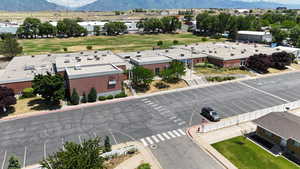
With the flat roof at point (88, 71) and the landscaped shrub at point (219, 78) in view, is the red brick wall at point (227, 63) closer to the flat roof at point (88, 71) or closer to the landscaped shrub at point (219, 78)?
the landscaped shrub at point (219, 78)

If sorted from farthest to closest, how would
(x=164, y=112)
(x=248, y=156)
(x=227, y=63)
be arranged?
(x=227, y=63) → (x=164, y=112) → (x=248, y=156)

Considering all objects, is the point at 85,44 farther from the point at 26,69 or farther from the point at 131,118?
the point at 131,118

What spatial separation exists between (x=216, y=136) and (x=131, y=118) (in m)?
14.7

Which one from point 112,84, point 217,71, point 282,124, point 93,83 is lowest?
point 282,124

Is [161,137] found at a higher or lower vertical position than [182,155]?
higher

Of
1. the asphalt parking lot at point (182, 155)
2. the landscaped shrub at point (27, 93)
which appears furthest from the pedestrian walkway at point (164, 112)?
the landscaped shrub at point (27, 93)

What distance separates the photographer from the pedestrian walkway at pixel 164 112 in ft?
115

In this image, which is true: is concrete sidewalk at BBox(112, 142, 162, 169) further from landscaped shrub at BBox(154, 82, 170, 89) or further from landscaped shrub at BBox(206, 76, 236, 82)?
landscaped shrub at BBox(206, 76, 236, 82)

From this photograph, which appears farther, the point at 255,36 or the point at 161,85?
the point at 255,36

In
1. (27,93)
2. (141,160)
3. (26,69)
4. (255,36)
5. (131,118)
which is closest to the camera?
(141,160)

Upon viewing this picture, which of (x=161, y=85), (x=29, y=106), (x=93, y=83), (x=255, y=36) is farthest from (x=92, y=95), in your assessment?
(x=255, y=36)

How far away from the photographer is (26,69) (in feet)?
178

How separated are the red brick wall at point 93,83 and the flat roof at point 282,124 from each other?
97.9 feet

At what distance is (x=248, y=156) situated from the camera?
85.6ft
